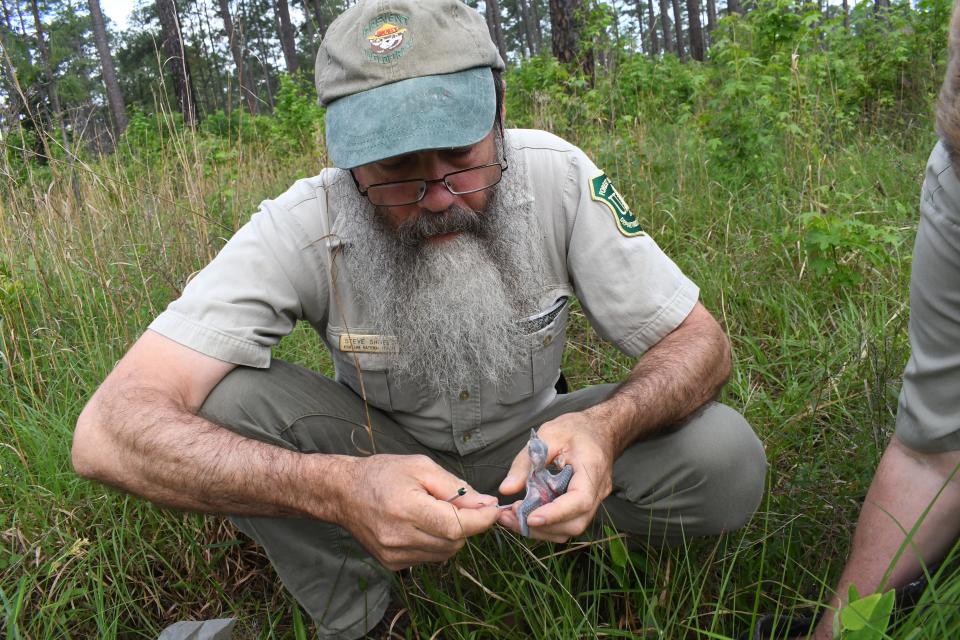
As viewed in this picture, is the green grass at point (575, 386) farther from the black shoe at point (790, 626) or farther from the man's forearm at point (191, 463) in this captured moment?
the man's forearm at point (191, 463)

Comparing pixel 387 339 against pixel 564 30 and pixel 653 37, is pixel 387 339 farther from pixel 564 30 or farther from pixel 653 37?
pixel 653 37

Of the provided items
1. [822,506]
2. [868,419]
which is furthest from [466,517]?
[868,419]

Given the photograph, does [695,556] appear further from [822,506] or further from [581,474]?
[581,474]

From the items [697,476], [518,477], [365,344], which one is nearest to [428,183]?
[365,344]

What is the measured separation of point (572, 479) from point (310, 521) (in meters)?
0.77

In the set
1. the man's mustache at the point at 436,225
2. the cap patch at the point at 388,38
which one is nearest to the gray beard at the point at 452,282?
the man's mustache at the point at 436,225

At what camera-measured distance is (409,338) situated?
1964mm

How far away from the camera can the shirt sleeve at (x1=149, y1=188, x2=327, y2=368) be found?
6.02 ft

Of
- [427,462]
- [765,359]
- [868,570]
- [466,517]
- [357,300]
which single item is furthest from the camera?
[765,359]

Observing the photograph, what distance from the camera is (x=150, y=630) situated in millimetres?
2016

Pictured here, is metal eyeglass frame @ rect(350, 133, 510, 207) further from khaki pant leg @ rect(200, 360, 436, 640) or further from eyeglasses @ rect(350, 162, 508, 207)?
khaki pant leg @ rect(200, 360, 436, 640)

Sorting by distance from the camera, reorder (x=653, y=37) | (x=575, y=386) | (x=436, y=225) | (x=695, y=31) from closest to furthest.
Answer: (x=436, y=225)
(x=575, y=386)
(x=695, y=31)
(x=653, y=37)

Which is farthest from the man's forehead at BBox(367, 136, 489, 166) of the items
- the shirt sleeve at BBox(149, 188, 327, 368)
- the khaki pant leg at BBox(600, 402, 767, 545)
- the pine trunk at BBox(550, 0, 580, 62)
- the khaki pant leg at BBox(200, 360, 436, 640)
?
the pine trunk at BBox(550, 0, 580, 62)

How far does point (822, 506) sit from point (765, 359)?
863 millimetres
